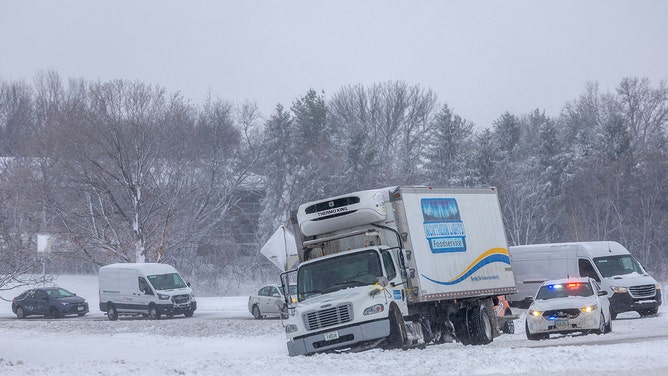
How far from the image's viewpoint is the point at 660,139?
248 ft

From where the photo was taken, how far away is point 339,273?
758 inches

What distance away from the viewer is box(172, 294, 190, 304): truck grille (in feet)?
138

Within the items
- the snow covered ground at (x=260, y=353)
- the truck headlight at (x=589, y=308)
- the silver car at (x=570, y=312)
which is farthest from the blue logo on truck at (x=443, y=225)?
the truck headlight at (x=589, y=308)

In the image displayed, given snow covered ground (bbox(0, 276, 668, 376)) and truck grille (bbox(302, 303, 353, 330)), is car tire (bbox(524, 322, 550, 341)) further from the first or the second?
truck grille (bbox(302, 303, 353, 330))

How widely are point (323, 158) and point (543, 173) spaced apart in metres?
17.0

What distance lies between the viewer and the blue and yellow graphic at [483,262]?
2148cm

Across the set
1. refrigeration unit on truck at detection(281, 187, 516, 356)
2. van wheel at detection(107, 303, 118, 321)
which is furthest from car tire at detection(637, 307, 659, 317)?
van wheel at detection(107, 303, 118, 321)

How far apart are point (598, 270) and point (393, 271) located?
1498 cm

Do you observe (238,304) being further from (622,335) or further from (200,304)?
(622,335)

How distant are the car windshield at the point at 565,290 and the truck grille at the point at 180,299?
71.1 feet

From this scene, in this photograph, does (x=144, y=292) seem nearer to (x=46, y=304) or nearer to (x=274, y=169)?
(x=46, y=304)

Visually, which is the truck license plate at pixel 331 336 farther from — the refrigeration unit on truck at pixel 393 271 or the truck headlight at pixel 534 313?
the truck headlight at pixel 534 313

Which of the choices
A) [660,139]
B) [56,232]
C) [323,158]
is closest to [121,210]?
[56,232]

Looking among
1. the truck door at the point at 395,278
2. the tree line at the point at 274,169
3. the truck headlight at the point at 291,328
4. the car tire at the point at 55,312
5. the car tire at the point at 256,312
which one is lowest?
the truck headlight at the point at 291,328
